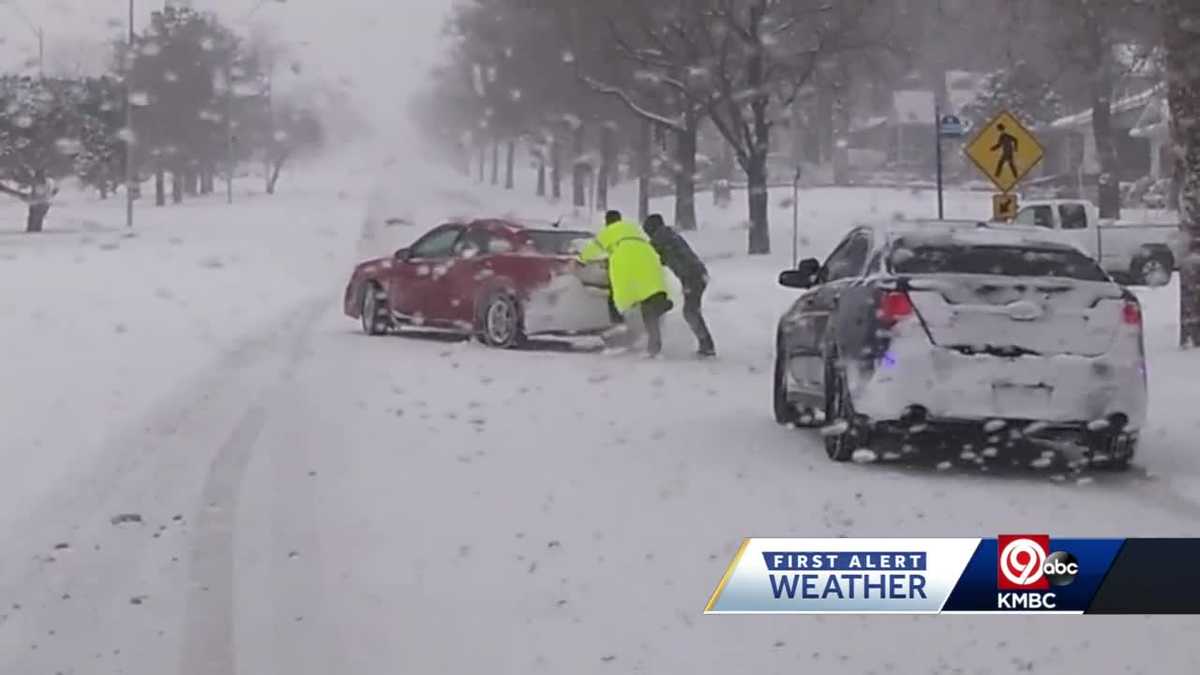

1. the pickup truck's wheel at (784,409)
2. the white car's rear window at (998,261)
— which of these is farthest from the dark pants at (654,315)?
the white car's rear window at (998,261)

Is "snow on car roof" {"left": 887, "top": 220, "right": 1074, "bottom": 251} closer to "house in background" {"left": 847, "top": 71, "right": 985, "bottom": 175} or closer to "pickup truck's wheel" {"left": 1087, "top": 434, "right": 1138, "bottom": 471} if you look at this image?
"pickup truck's wheel" {"left": 1087, "top": 434, "right": 1138, "bottom": 471}

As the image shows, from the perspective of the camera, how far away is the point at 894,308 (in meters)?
11.1

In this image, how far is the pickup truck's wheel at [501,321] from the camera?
1952cm

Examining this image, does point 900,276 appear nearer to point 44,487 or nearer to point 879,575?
point 879,575

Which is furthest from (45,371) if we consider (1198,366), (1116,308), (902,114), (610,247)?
(902,114)

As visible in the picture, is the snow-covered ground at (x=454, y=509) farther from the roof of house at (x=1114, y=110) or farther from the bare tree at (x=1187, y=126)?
the roof of house at (x=1114, y=110)

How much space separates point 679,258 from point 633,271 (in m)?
0.80

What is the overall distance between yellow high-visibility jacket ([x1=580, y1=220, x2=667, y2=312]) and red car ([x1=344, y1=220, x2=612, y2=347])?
773mm

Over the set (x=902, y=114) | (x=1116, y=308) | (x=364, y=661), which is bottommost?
(x=364, y=661)

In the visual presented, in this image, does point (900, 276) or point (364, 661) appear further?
point (900, 276)

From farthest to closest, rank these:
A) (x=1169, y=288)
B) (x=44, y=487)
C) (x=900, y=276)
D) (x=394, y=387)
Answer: (x=1169, y=288) → (x=394, y=387) → (x=900, y=276) → (x=44, y=487)

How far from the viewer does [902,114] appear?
8625 centimetres

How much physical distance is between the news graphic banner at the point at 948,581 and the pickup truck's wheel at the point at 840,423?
3.63 metres

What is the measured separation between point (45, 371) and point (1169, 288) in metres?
21.6
